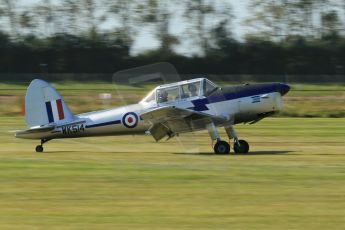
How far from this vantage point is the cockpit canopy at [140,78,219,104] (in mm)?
18812

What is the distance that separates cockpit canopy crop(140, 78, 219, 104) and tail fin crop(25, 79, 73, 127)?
221cm

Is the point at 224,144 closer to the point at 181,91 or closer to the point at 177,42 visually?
the point at 181,91

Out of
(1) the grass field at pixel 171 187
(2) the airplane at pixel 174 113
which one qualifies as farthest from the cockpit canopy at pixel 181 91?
(1) the grass field at pixel 171 187

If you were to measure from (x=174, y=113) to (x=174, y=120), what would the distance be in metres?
0.50

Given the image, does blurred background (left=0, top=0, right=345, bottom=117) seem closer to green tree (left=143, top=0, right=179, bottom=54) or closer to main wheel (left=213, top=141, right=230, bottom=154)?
green tree (left=143, top=0, right=179, bottom=54)

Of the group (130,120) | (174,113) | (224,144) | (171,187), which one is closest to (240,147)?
(224,144)

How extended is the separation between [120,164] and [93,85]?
140ft

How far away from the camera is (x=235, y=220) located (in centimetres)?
1000

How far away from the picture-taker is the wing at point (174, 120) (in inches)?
712

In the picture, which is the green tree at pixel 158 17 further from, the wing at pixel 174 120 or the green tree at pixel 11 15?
the wing at pixel 174 120

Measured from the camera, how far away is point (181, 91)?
1889 centimetres

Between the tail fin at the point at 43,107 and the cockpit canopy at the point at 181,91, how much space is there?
7.25ft

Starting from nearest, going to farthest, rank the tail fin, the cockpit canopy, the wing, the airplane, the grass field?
the grass field < the wing < the airplane < the cockpit canopy < the tail fin

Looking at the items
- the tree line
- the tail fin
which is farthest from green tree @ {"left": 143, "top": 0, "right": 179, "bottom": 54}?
the tail fin
